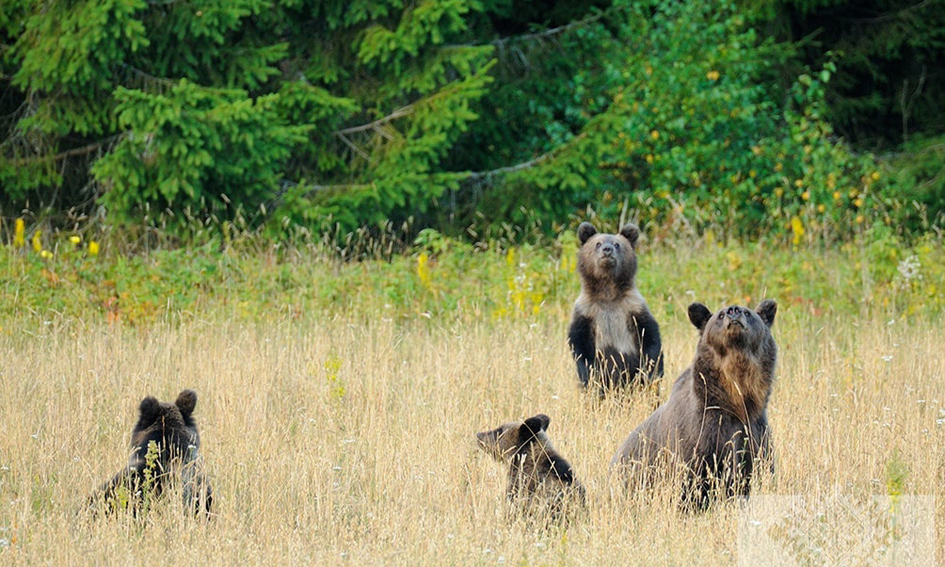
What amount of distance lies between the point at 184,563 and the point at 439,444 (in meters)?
2.13

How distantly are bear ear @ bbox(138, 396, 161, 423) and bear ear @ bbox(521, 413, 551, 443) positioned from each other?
1.70m

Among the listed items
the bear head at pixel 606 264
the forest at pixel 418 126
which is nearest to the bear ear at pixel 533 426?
the bear head at pixel 606 264

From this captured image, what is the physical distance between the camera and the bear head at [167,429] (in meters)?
5.62

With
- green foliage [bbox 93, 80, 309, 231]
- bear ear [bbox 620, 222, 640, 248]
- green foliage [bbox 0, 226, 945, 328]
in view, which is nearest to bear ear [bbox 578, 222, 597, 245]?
bear ear [bbox 620, 222, 640, 248]

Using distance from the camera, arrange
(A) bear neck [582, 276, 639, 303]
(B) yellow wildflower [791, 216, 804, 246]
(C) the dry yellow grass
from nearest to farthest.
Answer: (C) the dry yellow grass
(A) bear neck [582, 276, 639, 303]
(B) yellow wildflower [791, 216, 804, 246]

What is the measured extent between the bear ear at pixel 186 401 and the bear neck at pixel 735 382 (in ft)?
7.77

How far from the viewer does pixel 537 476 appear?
565 cm

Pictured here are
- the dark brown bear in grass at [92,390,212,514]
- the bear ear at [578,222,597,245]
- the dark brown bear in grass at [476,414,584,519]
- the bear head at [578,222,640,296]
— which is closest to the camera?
the dark brown bear in grass at [92,390,212,514]

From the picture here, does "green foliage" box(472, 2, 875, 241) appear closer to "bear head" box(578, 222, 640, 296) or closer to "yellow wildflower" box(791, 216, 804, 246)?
"yellow wildflower" box(791, 216, 804, 246)

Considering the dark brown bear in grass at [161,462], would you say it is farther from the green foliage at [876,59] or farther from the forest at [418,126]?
the green foliage at [876,59]

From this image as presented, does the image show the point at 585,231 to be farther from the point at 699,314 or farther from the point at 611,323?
the point at 699,314

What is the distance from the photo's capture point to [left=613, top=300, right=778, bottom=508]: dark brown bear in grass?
18.6ft

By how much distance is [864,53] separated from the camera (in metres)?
18.6

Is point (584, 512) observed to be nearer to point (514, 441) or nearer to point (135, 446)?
point (514, 441)
